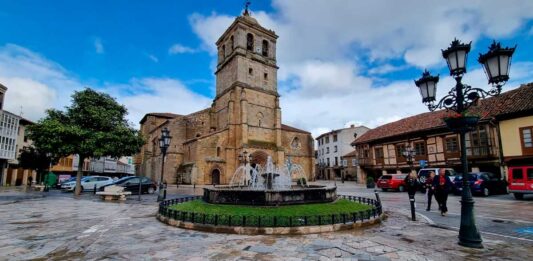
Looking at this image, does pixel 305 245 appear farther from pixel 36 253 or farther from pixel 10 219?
pixel 10 219

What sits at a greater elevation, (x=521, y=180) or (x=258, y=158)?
(x=258, y=158)

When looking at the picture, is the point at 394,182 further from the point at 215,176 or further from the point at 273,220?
the point at 215,176

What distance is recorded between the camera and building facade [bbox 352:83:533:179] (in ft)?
68.2

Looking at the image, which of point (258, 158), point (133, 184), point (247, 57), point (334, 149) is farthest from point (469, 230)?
point (334, 149)

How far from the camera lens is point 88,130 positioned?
19.2 meters

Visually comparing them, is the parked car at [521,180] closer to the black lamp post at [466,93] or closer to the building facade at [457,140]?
the building facade at [457,140]

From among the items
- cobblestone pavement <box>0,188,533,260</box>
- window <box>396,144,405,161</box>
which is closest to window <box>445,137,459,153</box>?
window <box>396,144,405,161</box>

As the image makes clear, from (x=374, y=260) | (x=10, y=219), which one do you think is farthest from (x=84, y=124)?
(x=374, y=260)

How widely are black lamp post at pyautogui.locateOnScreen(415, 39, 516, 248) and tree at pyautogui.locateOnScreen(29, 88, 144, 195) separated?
1988cm

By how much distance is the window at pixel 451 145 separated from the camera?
82.1 ft

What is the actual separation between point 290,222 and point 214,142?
30083mm

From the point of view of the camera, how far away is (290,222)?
286 inches

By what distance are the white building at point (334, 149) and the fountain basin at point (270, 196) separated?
4663 cm

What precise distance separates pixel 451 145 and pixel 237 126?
967 inches
